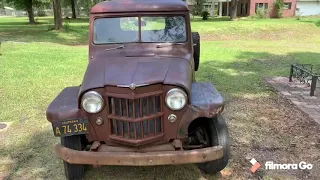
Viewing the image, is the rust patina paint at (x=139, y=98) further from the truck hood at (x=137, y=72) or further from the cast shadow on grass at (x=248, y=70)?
the cast shadow on grass at (x=248, y=70)

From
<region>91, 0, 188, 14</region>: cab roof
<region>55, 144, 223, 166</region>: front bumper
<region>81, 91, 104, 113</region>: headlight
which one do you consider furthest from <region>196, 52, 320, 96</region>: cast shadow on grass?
<region>81, 91, 104, 113</region>: headlight

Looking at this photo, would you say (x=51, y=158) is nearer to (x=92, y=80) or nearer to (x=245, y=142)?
(x=92, y=80)

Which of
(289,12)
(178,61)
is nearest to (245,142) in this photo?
(178,61)

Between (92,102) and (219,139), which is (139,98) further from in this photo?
(219,139)

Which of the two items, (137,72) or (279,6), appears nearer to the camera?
(137,72)

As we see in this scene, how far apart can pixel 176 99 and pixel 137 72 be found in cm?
51

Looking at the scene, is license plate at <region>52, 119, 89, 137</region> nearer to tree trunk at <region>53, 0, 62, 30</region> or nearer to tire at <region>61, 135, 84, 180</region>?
tire at <region>61, 135, 84, 180</region>

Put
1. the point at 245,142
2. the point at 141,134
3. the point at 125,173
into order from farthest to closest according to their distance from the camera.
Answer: the point at 245,142, the point at 125,173, the point at 141,134

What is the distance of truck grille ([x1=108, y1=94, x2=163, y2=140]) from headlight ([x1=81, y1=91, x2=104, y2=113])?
3.8 inches

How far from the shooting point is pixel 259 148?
4.34 meters

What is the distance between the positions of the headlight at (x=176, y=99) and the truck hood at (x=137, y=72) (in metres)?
0.07

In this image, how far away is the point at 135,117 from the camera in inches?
121

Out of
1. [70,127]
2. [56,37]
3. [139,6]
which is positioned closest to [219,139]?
[70,127]

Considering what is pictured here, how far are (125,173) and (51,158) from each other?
106 centimetres
